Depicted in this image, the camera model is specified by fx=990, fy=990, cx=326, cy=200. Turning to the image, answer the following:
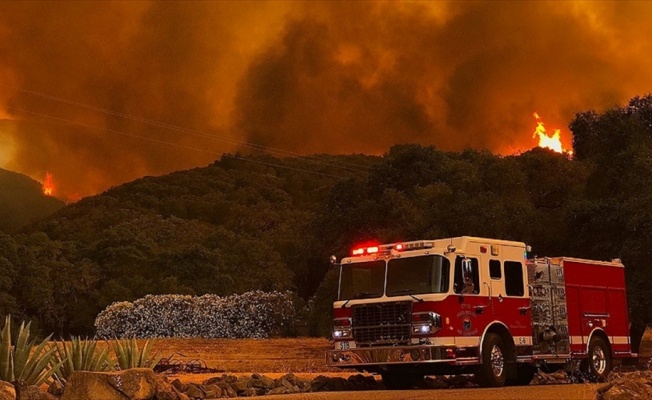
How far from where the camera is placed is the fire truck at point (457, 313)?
19266 millimetres

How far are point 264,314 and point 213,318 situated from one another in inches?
84.4

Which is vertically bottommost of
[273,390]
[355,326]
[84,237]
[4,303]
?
[273,390]

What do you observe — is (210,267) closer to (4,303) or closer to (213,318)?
(4,303)

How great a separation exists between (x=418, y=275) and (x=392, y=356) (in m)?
1.69

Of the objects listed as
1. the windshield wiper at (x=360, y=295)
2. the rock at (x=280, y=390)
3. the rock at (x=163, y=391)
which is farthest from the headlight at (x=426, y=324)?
the rock at (x=163, y=391)

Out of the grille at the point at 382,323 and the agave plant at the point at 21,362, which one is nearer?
the agave plant at the point at 21,362

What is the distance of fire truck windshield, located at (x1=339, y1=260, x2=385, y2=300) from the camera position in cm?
2022

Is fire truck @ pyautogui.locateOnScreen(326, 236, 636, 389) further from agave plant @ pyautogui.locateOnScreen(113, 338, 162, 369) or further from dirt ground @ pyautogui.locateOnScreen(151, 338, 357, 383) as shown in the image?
dirt ground @ pyautogui.locateOnScreen(151, 338, 357, 383)

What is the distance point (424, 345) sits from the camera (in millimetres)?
19078

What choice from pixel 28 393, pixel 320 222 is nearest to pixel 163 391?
pixel 28 393

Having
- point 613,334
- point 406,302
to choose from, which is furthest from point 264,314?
point 406,302

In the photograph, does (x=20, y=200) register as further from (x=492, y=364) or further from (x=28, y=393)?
(x=28, y=393)

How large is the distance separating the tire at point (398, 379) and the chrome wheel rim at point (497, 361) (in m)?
1.68

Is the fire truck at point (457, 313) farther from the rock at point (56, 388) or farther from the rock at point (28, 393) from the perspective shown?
the rock at point (28, 393)
